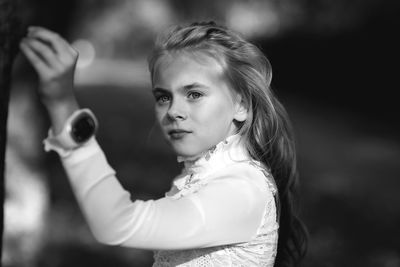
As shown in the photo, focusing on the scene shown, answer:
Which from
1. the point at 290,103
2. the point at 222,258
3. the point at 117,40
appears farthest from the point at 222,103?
the point at 117,40

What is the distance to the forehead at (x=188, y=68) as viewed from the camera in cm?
239

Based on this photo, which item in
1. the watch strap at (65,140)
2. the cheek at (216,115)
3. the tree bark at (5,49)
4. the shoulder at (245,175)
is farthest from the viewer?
the tree bark at (5,49)

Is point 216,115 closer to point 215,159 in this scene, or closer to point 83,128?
point 215,159

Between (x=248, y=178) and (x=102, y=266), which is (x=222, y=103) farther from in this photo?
(x=102, y=266)

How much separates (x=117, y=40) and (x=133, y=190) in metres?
18.6

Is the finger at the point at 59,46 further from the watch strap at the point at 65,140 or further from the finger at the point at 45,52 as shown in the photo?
the watch strap at the point at 65,140

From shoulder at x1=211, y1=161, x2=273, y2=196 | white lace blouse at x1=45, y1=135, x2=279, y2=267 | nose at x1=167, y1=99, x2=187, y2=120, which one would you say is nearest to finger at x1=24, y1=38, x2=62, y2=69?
white lace blouse at x1=45, y1=135, x2=279, y2=267

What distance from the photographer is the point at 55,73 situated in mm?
1875

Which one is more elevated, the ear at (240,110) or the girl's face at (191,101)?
the girl's face at (191,101)

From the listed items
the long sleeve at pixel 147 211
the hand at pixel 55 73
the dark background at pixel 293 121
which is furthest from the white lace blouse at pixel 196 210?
the dark background at pixel 293 121

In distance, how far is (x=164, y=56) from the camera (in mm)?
2480

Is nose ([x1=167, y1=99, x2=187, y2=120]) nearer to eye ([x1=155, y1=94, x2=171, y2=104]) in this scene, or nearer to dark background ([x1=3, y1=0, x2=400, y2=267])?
eye ([x1=155, y1=94, x2=171, y2=104])

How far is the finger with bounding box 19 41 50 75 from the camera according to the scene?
188cm

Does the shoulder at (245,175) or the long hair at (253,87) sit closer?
the shoulder at (245,175)
